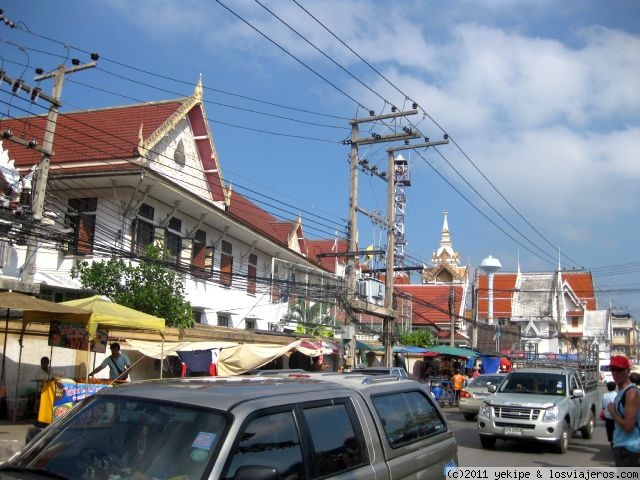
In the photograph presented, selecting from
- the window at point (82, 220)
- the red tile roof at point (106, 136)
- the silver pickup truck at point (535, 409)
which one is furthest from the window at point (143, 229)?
the silver pickup truck at point (535, 409)

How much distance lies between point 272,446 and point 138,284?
14.9 meters

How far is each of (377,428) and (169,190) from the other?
16.6 meters

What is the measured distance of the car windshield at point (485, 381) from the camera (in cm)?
2133

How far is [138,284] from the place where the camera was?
17828 millimetres

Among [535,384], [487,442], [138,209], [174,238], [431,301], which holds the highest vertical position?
[138,209]

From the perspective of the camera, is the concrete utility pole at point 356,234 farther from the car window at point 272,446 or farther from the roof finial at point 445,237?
the roof finial at point 445,237

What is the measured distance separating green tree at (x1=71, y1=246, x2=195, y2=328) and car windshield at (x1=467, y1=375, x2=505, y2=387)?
402 inches

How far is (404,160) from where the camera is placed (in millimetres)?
41875

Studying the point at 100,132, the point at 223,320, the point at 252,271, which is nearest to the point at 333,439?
the point at 100,132

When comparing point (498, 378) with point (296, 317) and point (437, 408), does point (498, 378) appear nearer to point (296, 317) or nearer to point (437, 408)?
point (296, 317)

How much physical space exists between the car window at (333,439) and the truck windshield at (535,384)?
10.8m

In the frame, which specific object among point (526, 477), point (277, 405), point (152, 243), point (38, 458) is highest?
point (152, 243)

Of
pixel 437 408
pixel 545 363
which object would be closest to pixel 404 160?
pixel 545 363

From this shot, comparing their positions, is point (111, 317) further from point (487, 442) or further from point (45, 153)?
point (487, 442)
